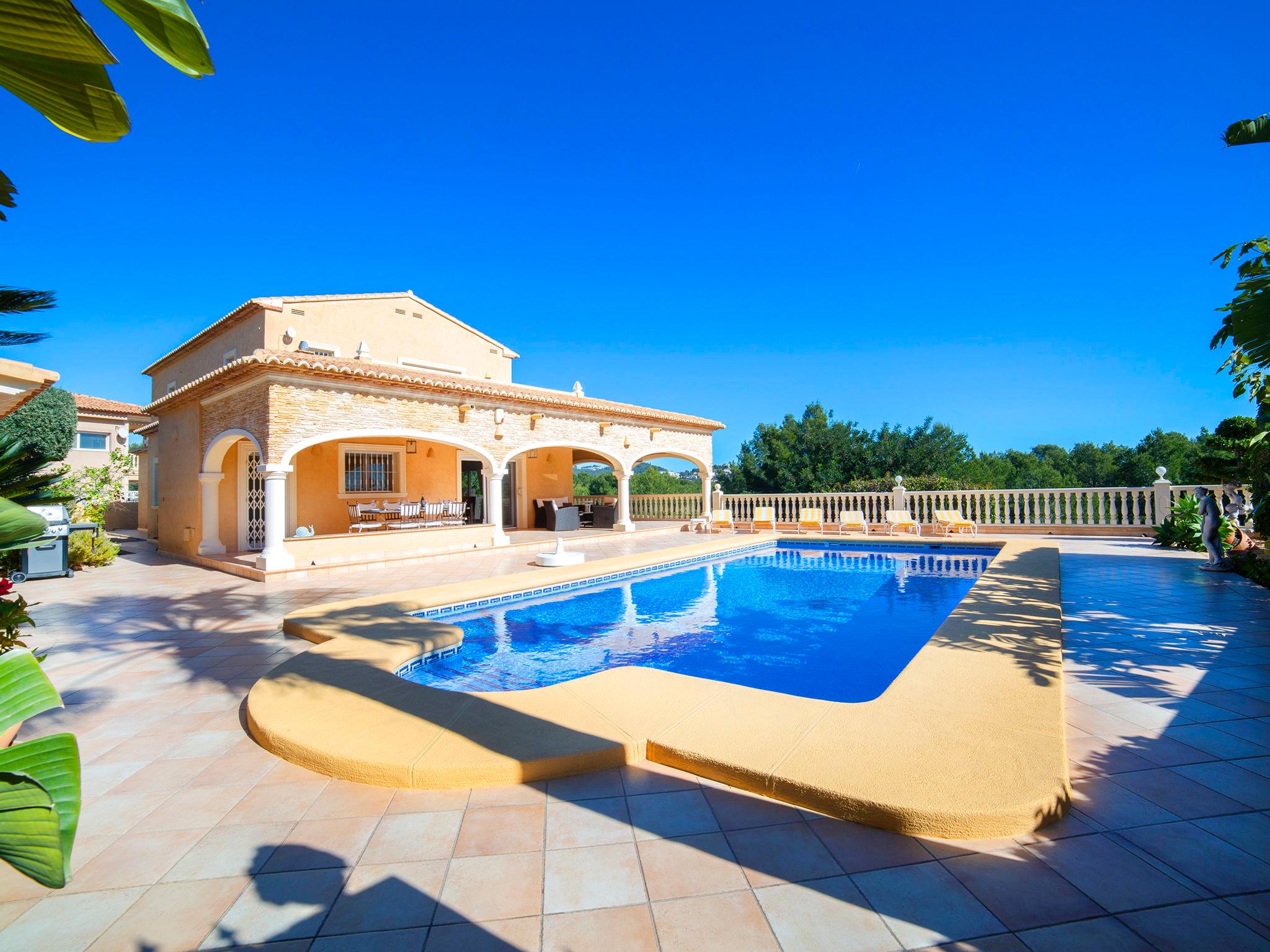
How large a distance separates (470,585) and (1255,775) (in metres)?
7.94

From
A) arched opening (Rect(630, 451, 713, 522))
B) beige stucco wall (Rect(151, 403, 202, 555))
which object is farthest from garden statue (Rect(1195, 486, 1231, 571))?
beige stucco wall (Rect(151, 403, 202, 555))

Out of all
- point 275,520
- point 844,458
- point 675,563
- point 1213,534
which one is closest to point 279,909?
point 275,520

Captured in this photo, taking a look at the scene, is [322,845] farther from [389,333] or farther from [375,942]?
[389,333]

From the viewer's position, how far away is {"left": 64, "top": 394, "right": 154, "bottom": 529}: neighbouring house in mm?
22875

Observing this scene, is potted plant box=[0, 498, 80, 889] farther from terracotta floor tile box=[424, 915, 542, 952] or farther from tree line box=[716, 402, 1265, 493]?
tree line box=[716, 402, 1265, 493]

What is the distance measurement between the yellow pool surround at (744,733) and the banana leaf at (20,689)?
99.5 inches

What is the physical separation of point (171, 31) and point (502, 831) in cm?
293

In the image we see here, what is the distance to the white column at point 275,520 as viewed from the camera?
33.2 feet

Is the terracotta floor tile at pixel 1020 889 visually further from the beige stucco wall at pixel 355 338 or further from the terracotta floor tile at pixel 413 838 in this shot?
the beige stucco wall at pixel 355 338

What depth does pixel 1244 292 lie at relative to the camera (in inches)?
114

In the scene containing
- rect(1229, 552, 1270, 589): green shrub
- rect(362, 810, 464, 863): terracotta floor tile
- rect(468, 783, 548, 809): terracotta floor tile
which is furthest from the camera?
rect(1229, 552, 1270, 589): green shrub

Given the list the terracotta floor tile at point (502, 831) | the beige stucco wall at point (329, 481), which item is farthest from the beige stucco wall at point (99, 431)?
the terracotta floor tile at point (502, 831)

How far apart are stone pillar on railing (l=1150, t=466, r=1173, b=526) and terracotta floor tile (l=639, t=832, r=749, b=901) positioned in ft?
54.6

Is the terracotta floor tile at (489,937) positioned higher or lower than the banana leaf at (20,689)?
lower
